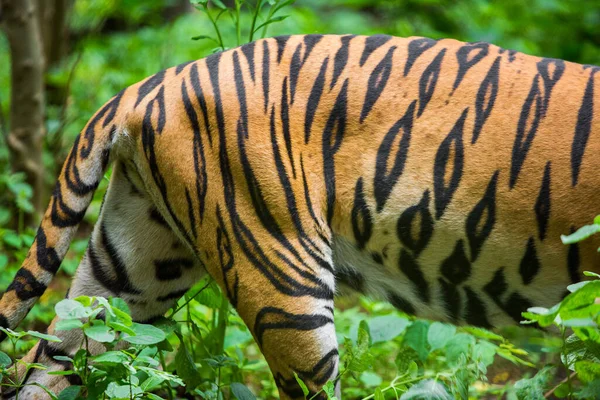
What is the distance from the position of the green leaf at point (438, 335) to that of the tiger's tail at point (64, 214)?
161 centimetres

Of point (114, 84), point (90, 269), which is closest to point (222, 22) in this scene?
point (114, 84)

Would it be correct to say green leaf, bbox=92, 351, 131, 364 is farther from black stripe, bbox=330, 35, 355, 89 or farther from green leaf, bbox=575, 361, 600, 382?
green leaf, bbox=575, 361, 600, 382

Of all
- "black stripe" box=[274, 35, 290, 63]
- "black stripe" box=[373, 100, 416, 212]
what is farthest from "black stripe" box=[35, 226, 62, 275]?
"black stripe" box=[373, 100, 416, 212]

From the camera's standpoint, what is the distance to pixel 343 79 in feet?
9.43

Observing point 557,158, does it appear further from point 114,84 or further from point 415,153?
point 114,84

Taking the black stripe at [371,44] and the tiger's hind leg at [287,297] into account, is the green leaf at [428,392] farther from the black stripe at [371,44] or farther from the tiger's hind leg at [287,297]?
the black stripe at [371,44]

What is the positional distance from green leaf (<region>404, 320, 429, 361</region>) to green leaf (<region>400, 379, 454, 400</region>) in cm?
95

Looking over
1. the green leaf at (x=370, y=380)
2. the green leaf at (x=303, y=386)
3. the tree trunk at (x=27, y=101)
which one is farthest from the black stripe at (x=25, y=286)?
the tree trunk at (x=27, y=101)

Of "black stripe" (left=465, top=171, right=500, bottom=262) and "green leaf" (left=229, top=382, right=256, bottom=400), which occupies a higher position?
"black stripe" (left=465, top=171, right=500, bottom=262)

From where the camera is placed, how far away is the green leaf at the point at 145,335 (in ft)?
7.80

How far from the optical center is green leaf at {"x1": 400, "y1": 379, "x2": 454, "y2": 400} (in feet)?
8.04

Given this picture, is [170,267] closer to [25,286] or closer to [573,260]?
[25,286]

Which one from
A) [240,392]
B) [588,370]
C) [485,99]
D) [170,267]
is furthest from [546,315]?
[170,267]

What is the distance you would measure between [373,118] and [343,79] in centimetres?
19
